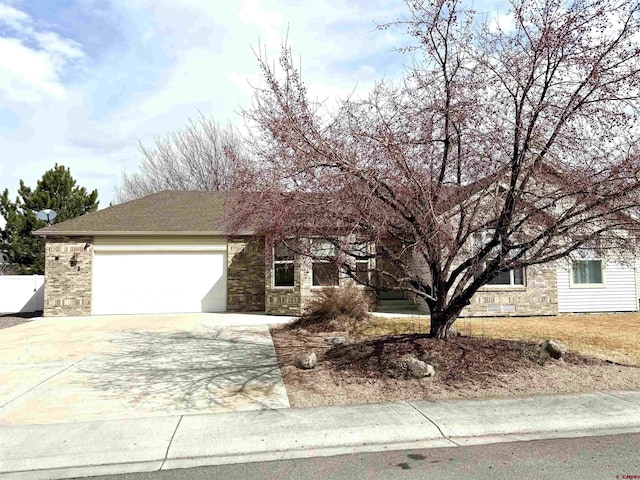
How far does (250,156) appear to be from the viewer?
6840 millimetres

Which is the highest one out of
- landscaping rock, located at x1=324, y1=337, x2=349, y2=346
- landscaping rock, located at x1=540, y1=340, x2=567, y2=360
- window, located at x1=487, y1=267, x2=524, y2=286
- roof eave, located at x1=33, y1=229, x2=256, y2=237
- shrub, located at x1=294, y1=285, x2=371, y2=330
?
roof eave, located at x1=33, y1=229, x2=256, y2=237

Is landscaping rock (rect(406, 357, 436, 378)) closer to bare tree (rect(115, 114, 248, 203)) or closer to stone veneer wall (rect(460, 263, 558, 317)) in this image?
stone veneer wall (rect(460, 263, 558, 317))

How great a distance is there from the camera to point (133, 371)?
24.6 feet

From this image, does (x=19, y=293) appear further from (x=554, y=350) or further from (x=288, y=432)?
(x=554, y=350)

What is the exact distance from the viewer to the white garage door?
1501cm

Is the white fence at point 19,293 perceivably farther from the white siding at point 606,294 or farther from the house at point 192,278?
the white siding at point 606,294

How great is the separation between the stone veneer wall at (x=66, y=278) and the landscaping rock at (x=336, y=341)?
9421mm

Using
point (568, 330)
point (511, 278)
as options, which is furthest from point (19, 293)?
point (568, 330)

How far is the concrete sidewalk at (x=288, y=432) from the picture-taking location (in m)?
4.24

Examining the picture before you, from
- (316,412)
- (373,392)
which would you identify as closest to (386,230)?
(373,392)

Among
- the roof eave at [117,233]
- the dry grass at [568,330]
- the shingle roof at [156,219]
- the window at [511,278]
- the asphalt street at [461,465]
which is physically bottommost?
the asphalt street at [461,465]

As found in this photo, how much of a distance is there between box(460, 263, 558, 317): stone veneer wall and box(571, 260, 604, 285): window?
1.12m

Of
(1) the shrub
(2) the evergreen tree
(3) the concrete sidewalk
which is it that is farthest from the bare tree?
(3) the concrete sidewalk

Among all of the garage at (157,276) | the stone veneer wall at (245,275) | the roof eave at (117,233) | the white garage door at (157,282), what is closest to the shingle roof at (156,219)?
the roof eave at (117,233)
